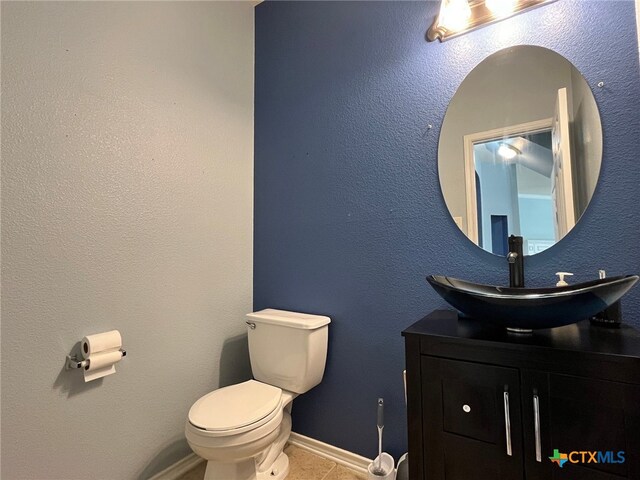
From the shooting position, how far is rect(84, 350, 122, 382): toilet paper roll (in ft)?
3.96

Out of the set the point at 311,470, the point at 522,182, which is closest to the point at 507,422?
the point at 522,182

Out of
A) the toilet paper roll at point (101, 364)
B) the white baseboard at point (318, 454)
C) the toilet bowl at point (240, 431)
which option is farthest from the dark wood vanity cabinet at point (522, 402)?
the toilet paper roll at point (101, 364)

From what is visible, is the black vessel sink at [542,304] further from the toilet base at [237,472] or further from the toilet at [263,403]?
the toilet base at [237,472]

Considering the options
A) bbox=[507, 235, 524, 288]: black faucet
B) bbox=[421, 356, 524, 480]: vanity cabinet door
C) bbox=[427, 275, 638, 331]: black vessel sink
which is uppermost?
bbox=[507, 235, 524, 288]: black faucet

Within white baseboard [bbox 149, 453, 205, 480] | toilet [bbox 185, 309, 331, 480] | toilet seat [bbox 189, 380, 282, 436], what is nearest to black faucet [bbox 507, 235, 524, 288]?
toilet [bbox 185, 309, 331, 480]

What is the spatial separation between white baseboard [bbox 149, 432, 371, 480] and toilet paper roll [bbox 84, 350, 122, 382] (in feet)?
2.05

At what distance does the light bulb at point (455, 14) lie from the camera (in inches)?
51.2

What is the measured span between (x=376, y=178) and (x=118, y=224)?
1243mm

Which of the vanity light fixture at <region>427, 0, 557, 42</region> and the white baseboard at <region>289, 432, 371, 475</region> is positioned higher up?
the vanity light fixture at <region>427, 0, 557, 42</region>

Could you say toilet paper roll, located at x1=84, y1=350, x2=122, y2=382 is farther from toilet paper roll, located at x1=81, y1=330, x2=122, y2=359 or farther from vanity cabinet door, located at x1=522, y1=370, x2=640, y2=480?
vanity cabinet door, located at x1=522, y1=370, x2=640, y2=480

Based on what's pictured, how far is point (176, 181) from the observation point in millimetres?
1616

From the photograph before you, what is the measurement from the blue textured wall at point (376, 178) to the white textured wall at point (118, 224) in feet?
1.09

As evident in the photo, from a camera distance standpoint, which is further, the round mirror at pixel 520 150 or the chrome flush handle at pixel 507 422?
the round mirror at pixel 520 150

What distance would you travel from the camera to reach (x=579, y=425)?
80cm
